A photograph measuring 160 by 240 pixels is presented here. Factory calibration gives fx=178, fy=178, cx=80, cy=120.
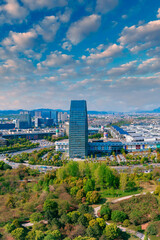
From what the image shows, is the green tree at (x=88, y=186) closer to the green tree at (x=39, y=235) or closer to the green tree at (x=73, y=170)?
the green tree at (x=73, y=170)

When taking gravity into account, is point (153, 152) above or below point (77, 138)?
below

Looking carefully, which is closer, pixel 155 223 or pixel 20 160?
pixel 155 223

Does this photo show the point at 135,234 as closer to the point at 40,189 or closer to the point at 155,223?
the point at 155,223

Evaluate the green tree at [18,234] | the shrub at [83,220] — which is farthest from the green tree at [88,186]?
the green tree at [18,234]

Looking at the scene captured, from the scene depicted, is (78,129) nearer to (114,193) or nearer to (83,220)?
(114,193)

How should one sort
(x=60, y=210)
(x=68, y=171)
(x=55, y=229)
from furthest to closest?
(x=68, y=171) < (x=60, y=210) < (x=55, y=229)

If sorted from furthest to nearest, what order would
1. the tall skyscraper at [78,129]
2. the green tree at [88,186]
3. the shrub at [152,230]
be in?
the tall skyscraper at [78,129] < the green tree at [88,186] < the shrub at [152,230]

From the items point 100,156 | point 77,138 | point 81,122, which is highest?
point 81,122

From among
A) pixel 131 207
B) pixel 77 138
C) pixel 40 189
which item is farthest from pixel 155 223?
pixel 77 138

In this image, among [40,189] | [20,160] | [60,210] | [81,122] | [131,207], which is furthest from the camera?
[81,122]
